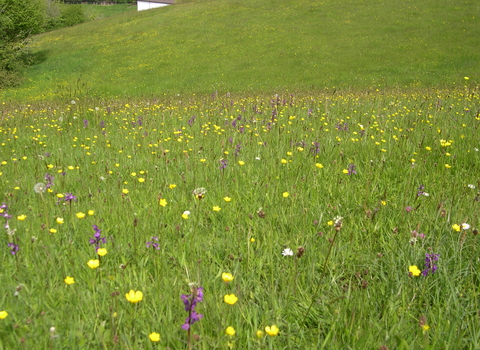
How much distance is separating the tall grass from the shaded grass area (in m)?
11.3

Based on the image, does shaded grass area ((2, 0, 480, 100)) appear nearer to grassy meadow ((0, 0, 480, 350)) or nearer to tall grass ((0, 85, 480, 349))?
grassy meadow ((0, 0, 480, 350))

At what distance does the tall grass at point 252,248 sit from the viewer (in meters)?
1.56

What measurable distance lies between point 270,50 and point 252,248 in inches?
914

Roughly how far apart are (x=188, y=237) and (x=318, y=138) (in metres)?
2.62

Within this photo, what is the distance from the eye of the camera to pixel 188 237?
2.41 m

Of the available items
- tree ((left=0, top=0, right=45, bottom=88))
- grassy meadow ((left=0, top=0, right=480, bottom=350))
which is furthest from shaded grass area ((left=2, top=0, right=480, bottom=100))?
grassy meadow ((left=0, top=0, right=480, bottom=350))

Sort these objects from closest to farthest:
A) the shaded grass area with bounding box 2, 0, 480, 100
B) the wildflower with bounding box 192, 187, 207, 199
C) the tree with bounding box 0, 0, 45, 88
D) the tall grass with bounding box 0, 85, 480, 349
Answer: the tall grass with bounding box 0, 85, 480, 349
the wildflower with bounding box 192, 187, 207, 199
the shaded grass area with bounding box 2, 0, 480, 100
the tree with bounding box 0, 0, 45, 88

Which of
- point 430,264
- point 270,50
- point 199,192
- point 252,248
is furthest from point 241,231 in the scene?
point 270,50

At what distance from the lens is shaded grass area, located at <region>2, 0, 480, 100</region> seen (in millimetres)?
18141

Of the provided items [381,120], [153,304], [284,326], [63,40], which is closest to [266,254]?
[284,326]

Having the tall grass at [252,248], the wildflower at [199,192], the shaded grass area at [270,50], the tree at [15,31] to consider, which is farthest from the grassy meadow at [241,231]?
the tree at [15,31]

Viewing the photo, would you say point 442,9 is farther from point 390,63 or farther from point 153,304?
point 153,304

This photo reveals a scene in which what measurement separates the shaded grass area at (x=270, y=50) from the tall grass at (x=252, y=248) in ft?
37.1

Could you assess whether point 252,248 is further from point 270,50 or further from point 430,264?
point 270,50
